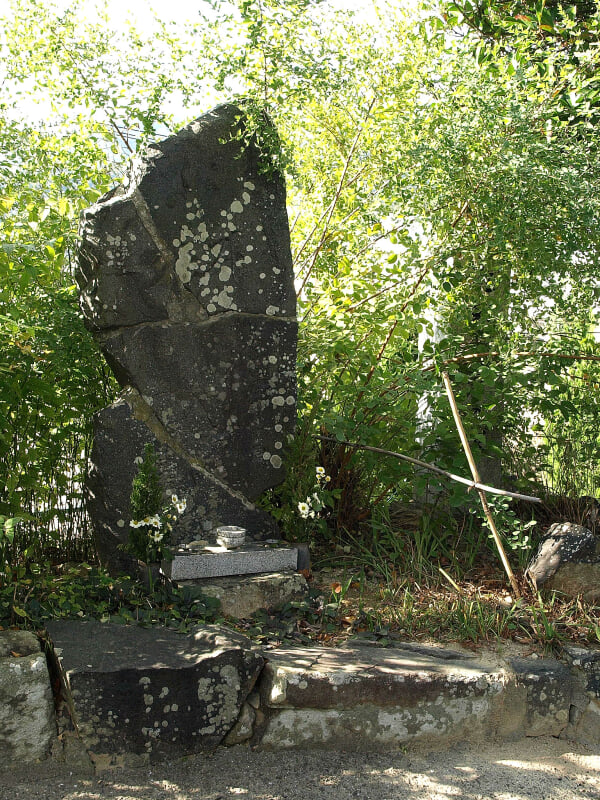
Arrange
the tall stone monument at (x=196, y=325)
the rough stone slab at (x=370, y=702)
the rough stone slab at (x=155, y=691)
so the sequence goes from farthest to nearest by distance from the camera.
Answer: the tall stone monument at (x=196, y=325) → the rough stone slab at (x=370, y=702) → the rough stone slab at (x=155, y=691)

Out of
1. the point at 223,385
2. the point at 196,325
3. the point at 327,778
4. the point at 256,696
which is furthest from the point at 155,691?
the point at 196,325

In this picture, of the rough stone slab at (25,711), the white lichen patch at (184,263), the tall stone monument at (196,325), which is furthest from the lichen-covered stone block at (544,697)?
the white lichen patch at (184,263)

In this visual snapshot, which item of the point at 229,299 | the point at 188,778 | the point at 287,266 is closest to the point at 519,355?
the point at 287,266

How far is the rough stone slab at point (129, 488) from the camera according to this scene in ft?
11.7

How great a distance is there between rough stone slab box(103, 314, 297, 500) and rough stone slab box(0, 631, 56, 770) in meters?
1.39

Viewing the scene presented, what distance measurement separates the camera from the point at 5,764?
2.56m

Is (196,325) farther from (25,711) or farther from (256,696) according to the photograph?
(25,711)

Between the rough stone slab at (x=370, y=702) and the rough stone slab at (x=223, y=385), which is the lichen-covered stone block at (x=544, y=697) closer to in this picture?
the rough stone slab at (x=370, y=702)

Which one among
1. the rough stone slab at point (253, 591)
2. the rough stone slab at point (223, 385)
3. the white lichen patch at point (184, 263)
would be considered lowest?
the rough stone slab at point (253, 591)

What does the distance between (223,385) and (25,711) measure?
1.79 m

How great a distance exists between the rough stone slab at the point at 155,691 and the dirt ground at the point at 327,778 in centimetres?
9

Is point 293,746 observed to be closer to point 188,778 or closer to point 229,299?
point 188,778

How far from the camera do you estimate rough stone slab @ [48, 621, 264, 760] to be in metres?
2.58

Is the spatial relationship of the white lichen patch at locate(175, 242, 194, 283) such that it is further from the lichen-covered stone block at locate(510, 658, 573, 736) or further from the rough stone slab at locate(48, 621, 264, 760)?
the lichen-covered stone block at locate(510, 658, 573, 736)
